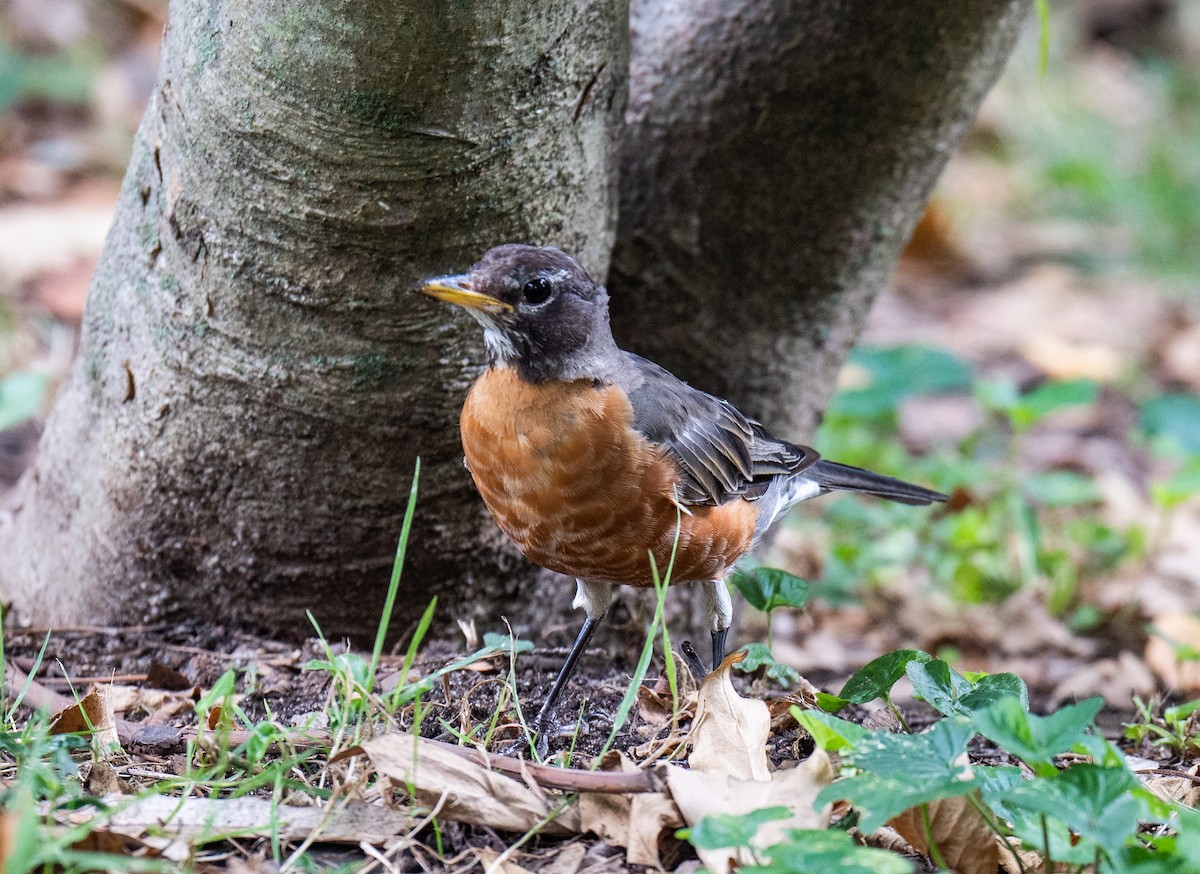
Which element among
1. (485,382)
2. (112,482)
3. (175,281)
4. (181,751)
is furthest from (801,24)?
(181,751)

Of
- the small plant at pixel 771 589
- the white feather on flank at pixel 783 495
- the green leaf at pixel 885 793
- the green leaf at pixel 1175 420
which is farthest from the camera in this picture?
the green leaf at pixel 1175 420

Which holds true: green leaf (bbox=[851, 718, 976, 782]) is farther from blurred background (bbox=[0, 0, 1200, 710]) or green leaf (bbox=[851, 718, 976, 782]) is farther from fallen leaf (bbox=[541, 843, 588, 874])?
blurred background (bbox=[0, 0, 1200, 710])

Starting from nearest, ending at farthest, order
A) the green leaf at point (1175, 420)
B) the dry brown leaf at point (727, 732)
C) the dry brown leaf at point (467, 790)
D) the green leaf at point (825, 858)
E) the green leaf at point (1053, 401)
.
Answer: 1. the green leaf at point (825, 858)
2. the dry brown leaf at point (467, 790)
3. the dry brown leaf at point (727, 732)
4. the green leaf at point (1053, 401)
5. the green leaf at point (1175, 420)

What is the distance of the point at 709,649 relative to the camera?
441cm

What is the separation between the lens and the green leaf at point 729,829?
1.98 meters

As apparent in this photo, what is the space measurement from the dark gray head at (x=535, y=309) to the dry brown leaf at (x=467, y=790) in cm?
114

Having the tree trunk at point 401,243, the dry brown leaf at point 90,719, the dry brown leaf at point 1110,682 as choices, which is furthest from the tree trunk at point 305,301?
the dry brown leaf at point 1110,682

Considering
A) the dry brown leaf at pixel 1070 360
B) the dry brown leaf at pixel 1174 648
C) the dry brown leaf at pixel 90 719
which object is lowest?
the dry brown leaf at pixel 1174 648

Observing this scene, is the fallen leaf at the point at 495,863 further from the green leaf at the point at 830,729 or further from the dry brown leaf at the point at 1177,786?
the dry brown leaf at the point at 1177,786

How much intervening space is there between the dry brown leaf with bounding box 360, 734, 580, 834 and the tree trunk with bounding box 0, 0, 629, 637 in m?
1.19

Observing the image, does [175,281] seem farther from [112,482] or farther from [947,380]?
[947,380]

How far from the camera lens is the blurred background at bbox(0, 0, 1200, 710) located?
4.94 metres

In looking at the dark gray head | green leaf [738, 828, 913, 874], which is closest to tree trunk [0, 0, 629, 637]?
→ the dark gray head

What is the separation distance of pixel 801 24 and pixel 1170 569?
3.13 meters
